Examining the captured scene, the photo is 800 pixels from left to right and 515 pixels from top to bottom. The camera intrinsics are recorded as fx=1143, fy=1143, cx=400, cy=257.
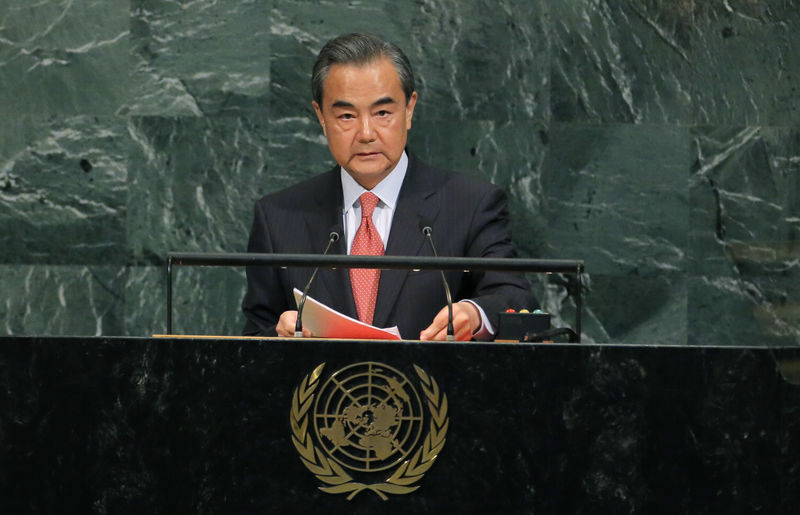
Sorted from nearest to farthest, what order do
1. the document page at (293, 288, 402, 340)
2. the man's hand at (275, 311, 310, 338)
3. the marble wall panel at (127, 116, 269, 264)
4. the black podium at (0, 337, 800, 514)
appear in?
the black podium at (0, 337, 800, 514) < the document page at (293, 288, 402, 340) < the man's hand at (275, 311, 310, 338) < the marble wall panel at (127, 116, 269, 264)

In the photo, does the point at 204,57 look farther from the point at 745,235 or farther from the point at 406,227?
the point at 745,235

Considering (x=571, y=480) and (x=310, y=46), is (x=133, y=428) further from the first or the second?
(x=310, y=46)

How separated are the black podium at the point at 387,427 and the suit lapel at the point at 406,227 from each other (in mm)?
1073

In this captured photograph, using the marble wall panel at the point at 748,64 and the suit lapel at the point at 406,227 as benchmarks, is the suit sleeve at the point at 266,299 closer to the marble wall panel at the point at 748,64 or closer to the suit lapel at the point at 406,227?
the suit lapel at the point at 406,227

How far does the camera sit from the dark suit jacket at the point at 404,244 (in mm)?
3109

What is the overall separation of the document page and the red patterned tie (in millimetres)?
811

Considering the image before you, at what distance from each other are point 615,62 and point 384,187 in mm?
1748

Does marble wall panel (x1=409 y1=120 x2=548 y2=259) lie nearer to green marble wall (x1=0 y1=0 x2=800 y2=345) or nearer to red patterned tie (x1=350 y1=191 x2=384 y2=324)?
green marble wall (x1=0 y1=0 x2=800 y2=345)

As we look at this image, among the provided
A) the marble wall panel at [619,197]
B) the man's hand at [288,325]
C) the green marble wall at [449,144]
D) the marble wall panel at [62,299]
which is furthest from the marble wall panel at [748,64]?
the man's hand at [288,325]

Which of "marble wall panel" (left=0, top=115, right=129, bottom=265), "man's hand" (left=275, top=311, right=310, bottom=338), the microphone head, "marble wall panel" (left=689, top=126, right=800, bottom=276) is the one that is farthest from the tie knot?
"marble wall panel" (left=689, top=126, right=800, bottom=276)

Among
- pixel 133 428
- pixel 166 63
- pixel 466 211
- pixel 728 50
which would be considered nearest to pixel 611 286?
pixel 728 50

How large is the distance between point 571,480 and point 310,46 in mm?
2970

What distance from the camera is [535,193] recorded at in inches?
184

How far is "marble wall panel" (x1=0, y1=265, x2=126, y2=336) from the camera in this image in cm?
459
